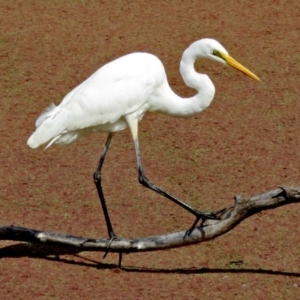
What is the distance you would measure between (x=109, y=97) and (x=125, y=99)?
0.35ft

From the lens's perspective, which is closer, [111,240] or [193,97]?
[111,240]

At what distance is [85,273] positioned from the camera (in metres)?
6.28

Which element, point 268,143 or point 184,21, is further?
point 184,21

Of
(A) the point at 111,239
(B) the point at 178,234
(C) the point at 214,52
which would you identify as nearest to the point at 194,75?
(C) the point at 214,52

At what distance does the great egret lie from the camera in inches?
245

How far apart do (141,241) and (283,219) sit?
130cm

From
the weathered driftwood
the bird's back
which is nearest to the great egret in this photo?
the bird's back

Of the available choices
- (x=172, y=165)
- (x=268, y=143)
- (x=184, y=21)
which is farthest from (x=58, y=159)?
(x=184, y=21)

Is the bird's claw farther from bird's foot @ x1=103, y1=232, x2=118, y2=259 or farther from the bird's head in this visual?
the bird's head

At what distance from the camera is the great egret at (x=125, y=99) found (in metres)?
6.23

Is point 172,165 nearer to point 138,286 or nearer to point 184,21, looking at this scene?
point 138,286

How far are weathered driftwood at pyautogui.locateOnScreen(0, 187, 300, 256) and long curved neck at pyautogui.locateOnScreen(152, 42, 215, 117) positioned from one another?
787mm

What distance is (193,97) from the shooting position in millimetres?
6457

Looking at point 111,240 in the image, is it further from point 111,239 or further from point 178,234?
point 178,234
